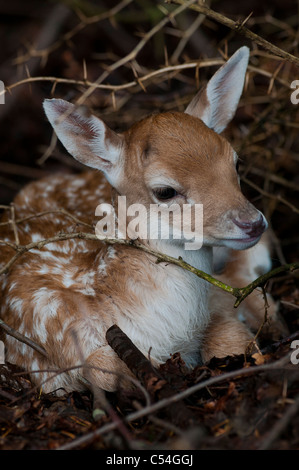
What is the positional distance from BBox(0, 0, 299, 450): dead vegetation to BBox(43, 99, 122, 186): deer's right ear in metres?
0.55

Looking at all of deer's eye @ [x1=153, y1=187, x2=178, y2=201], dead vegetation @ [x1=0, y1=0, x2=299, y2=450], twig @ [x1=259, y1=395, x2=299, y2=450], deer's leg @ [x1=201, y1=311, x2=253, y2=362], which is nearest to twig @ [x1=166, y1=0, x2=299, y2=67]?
dead vegetation @ [x1=0, y1=0, x2=299, y2=450]

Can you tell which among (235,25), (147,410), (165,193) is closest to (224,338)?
(165,193)

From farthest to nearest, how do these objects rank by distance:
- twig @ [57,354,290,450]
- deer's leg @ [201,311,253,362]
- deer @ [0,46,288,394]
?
deer's leg @ [201,311,253,362] < deer @ [0,46,288,394] < twig @ [57,354,290,450]

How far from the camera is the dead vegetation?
8.11 feet

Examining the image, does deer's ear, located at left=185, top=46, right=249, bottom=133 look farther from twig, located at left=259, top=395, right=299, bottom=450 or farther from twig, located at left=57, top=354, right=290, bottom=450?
twig, located at left=259, top=395, right=299, bottom=450

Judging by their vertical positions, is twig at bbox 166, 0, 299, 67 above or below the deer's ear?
above

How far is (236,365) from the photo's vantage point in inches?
A: 126

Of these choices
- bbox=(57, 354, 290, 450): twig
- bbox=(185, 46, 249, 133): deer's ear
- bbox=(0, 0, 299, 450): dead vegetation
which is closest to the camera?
bbox=(57, 354, 290, 450): twig

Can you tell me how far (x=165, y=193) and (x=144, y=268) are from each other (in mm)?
478

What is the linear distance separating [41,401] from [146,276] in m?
0.93

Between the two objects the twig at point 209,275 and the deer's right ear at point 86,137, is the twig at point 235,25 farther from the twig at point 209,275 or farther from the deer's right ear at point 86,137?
the twig at point 209,275

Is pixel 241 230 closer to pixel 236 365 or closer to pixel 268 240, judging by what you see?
pixel 236 365

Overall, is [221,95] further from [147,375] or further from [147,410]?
[147,410]
